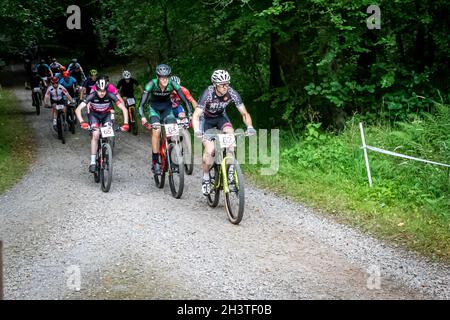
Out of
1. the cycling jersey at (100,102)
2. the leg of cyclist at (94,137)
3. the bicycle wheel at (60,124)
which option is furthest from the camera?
the bicycle wheel at (60,124)

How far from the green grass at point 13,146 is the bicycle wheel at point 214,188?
4.86 meters

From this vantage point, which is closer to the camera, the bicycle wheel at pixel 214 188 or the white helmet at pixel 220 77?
the white helmet at pixel 220 77

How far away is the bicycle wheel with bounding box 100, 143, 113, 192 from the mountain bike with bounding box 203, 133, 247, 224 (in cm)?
259

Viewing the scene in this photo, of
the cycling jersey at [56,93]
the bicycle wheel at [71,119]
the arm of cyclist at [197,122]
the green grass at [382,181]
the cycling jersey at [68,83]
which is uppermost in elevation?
the cycling jersey at [68,83]

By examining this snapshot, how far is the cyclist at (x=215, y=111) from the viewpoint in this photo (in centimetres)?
834

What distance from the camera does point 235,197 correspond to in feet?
26.8

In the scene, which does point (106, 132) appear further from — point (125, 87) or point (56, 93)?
point (125, 87)

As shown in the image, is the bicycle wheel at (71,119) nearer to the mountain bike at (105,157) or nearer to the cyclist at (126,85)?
the cyclist at (126,85)

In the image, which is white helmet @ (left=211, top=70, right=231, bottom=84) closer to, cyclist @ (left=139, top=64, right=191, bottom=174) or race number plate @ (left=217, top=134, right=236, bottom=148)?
race number plate @ (left=217, top=134, right=236, bottom=148)

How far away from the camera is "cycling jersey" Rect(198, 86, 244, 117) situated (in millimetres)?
8625

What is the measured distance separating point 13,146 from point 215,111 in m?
9.83

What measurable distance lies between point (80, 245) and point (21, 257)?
2.53 ft

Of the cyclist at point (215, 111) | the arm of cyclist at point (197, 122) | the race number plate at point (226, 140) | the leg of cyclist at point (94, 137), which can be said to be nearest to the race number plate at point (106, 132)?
the leg of cyclist at point (94, 137)
